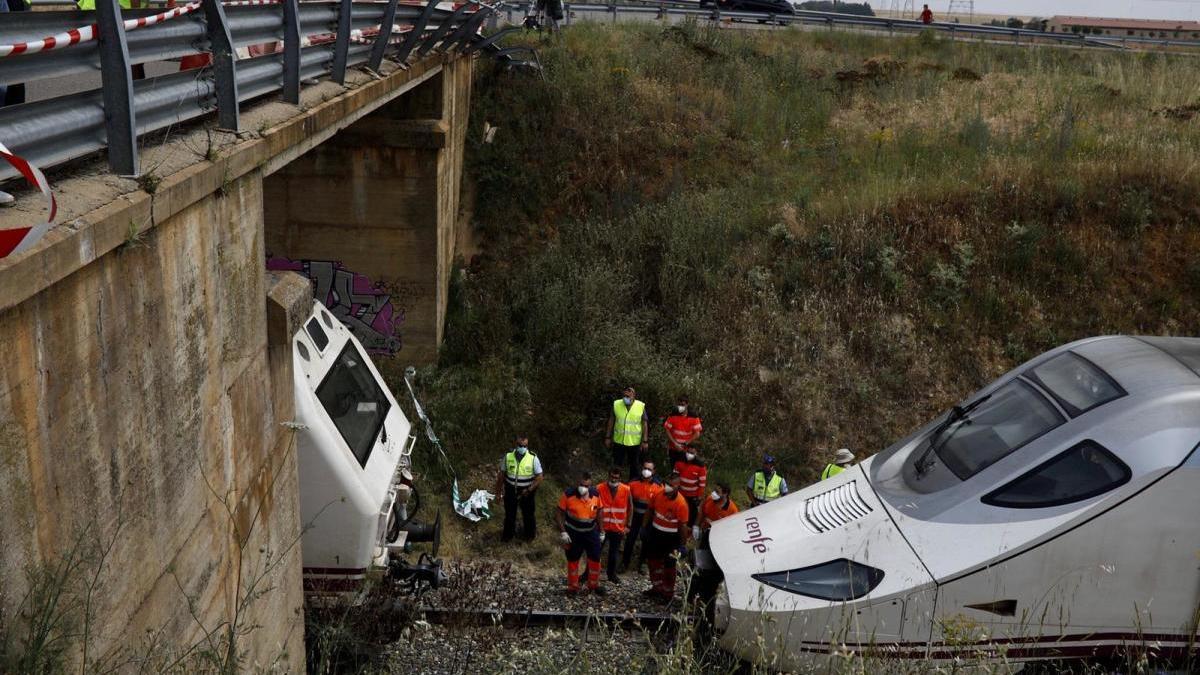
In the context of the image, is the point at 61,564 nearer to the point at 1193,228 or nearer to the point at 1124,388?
the point at 1124,388

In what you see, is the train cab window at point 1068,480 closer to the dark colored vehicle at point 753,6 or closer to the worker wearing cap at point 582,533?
the worker wearing cap at point 582,533

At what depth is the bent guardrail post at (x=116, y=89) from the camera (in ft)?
13.6

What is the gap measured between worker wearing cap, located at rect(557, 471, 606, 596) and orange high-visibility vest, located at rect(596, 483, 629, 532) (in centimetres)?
25

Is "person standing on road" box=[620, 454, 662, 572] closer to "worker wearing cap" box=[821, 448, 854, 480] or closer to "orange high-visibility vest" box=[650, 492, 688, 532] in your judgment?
"orange high-visibility vest" box=[650, 492, 688, 532]

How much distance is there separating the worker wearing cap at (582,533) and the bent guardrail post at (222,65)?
19.9 feet

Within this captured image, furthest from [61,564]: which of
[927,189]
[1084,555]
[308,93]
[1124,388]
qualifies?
[927,189]

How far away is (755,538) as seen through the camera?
852 centimetres

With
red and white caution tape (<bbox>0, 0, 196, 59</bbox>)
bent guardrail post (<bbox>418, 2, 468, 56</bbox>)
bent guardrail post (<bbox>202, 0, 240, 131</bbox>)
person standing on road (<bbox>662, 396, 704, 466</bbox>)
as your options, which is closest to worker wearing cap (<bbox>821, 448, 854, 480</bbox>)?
person standing on road (<bbox>662, 396, 704, 466</bbox>)

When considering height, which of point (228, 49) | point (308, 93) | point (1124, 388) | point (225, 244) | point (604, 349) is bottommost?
point (604, 349)

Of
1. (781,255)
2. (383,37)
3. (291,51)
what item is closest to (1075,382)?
(291,51)

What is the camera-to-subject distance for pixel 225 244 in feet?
18.7

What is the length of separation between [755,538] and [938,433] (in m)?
1.83

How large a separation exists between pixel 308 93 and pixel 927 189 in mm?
13074

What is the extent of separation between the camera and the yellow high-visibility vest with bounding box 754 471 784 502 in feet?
38.9
